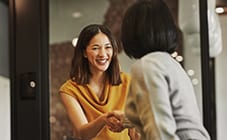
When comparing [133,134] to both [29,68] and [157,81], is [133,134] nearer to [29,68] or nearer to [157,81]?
[157,81]

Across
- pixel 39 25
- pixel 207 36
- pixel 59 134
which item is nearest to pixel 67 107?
pixel 59 134

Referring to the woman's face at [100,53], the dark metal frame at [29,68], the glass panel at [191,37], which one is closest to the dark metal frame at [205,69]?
the glass panel at [191,37]

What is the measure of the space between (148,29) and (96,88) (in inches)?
7.6

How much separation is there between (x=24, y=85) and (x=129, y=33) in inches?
11.6

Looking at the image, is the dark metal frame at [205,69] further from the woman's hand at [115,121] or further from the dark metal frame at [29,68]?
the dark metal frame at [29,68]

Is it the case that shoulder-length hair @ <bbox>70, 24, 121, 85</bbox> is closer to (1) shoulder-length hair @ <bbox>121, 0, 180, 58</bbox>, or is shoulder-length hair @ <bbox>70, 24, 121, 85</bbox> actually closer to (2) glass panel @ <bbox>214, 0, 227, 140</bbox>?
(1) shoulder-length hair @ <bbox>121, 0, 180, 58</bbox>

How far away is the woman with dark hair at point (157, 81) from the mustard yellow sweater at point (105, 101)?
0.12ft

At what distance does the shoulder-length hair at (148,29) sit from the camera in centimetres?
85

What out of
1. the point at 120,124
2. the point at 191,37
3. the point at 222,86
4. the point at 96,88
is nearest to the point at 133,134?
the point at 120,124

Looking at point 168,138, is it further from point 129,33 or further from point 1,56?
point 1,56

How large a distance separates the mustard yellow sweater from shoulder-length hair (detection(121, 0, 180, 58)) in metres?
0.08

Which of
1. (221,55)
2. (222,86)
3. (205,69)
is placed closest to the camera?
(205,69)

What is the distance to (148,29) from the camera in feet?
2.79

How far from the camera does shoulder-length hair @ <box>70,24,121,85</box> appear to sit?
0.91 metres
